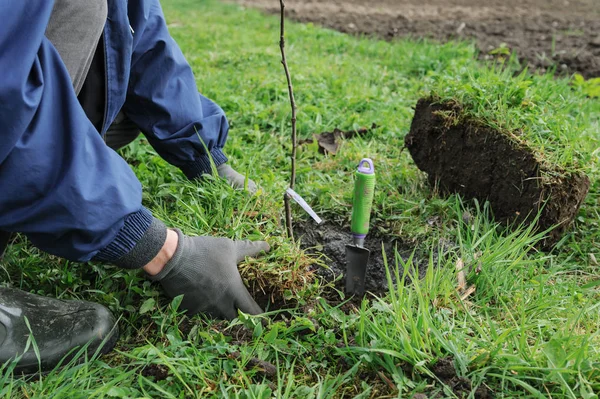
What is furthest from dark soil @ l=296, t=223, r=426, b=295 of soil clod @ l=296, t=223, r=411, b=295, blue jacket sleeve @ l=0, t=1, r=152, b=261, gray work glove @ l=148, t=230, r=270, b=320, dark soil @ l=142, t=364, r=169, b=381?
blue jacket sleeve @ l=0, t=1, r=152, b=261

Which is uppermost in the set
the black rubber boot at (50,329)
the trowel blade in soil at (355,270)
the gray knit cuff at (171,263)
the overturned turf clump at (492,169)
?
the overturned turf clump at (492,169)

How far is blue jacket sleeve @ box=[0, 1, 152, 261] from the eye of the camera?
1404 millimetres

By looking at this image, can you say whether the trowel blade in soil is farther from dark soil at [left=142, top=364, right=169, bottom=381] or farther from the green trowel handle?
dark soil at [left=142, top=364, right=169, bottom=381]

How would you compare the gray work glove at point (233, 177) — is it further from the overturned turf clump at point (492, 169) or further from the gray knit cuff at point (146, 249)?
the overturned turf clump at point (492, 169)

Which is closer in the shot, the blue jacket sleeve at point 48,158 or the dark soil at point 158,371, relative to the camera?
the blue jacket sleeve at point 48,158

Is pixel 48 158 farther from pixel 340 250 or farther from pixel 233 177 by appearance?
pixel 340 250

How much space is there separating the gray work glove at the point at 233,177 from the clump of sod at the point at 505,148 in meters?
0.80

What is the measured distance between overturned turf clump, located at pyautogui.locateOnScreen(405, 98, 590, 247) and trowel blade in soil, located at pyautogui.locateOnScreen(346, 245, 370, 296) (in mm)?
689

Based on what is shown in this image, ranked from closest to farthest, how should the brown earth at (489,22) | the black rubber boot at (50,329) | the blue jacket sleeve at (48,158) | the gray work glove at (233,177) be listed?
the blue jacket sleeve at (48,158)
the black rubber boot at (50,329)
the gray work glove at (233,177)
the brown earth at (489,22)

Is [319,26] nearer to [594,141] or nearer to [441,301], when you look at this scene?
[594,141]

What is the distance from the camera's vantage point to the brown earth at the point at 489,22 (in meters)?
4.64

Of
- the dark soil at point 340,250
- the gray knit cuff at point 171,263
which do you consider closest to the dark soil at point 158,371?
the gray knit cuff at point 171,263

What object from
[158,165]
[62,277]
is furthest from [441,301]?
[158,165]

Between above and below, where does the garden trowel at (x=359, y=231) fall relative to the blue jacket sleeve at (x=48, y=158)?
below
